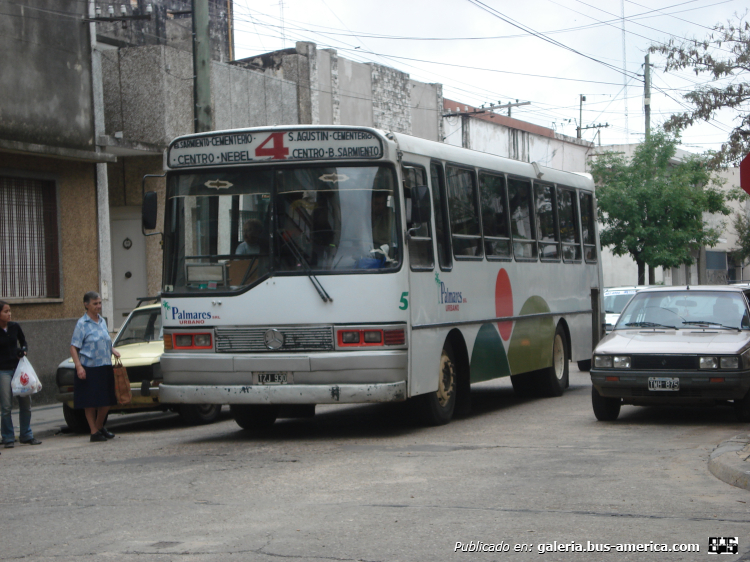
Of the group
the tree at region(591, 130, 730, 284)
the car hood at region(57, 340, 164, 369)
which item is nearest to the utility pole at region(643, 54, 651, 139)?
the tree at region(591, 130, 730, 284)

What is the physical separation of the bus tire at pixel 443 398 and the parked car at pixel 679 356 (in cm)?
160

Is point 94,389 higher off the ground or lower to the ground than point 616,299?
lower

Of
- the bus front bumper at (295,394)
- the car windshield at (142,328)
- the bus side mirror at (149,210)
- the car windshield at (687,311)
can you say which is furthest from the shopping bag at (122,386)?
the car windshield at (687,311)

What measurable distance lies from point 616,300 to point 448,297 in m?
11.5

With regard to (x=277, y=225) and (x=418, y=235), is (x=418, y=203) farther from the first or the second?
(x=277, y=225)

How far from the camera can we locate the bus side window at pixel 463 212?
39.0 feet

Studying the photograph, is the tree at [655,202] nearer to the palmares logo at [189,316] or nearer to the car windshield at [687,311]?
the car windshield at [687,311]

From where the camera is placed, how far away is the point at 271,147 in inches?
418

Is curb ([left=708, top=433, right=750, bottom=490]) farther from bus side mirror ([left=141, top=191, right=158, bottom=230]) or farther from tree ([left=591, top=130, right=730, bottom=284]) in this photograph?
A: tree ([left=591, top=130, right=730, bottom=284])

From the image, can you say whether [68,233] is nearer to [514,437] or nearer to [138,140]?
[138,140]

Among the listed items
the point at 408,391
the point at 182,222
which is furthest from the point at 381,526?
the point at 182,222

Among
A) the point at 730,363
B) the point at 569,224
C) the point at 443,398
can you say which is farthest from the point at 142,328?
the point at 730,363

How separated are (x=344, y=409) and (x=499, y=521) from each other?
8025 mm

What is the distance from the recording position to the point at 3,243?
16875 millimetres
